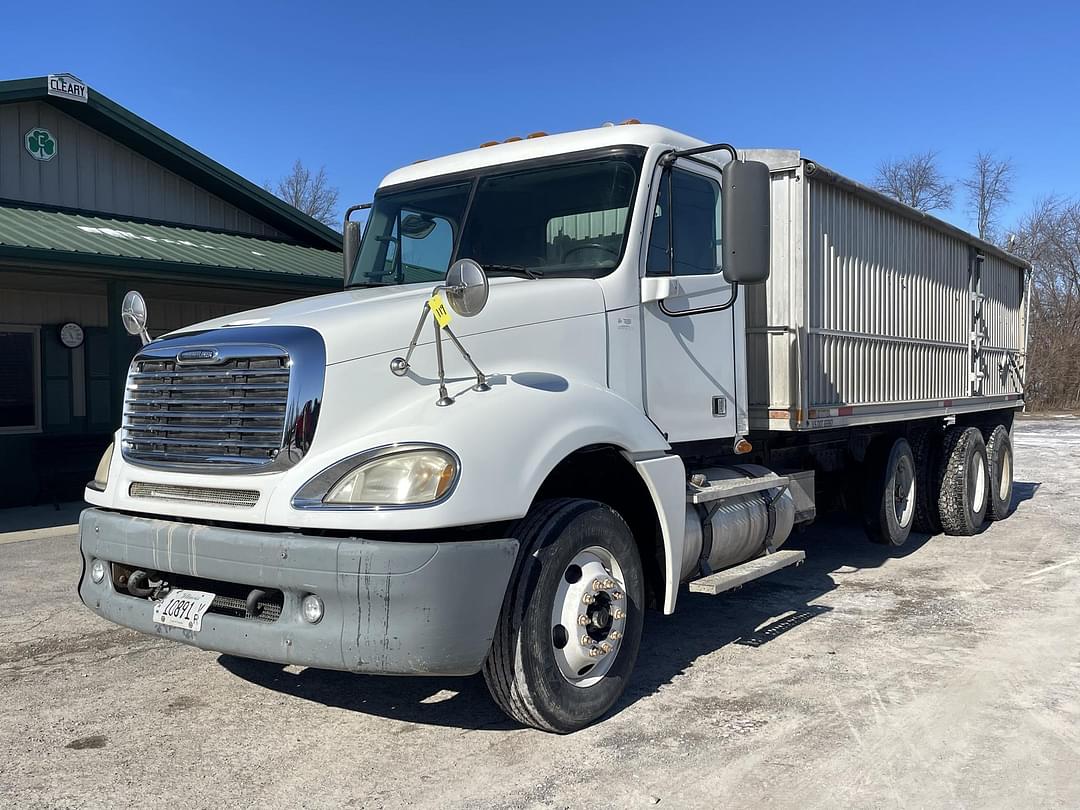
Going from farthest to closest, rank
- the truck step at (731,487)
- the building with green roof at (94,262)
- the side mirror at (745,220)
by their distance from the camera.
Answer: the building with green roof at (94,262)
the truck step at (731,487)
the side mirror at (745,220)

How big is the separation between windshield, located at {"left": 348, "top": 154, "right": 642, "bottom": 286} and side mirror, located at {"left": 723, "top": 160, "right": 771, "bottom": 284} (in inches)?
20.3

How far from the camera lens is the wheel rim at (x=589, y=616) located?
13.4 feet

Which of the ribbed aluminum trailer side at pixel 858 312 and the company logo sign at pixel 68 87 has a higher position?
the company logo sign at pixel 68 87

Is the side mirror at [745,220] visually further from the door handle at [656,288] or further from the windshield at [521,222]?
the windshield at [521,222]

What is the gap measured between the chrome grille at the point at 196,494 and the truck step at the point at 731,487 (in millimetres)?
2335

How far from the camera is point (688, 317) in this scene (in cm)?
524

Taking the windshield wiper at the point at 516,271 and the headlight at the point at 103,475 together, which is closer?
the headlight at the point at 103,475

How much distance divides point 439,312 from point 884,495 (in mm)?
5733

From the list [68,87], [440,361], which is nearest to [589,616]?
[440,361]

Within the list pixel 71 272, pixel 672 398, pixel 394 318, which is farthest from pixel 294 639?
pixel 71 272

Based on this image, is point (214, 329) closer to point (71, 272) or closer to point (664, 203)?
point (664, 203)

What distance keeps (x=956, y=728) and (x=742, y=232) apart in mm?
2478

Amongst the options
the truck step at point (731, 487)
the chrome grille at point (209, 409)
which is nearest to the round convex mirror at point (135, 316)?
the chrome grille at point (209, 409)

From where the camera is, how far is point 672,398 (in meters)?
5.14
